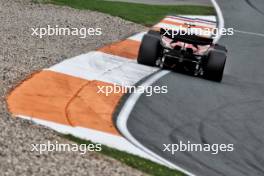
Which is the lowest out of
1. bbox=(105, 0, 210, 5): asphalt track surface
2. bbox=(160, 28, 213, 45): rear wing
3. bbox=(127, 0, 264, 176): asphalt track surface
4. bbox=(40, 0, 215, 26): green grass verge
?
bbox=(105, 0, 210, 5): asphalt track surface

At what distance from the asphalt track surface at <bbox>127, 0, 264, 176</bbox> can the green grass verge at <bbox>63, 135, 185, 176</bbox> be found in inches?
24.5

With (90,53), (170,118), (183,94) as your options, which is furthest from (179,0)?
(170,118)

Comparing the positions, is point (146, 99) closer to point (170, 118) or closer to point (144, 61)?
point (170, 118)

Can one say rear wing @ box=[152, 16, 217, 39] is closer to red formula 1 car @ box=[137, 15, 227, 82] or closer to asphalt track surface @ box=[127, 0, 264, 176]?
asphalt track surface @ box=[127, 0, 264, 176]

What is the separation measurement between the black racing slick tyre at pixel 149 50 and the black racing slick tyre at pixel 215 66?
1083 mm

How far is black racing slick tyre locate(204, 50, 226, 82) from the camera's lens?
14.1 metres

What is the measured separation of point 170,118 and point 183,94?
1.58 m

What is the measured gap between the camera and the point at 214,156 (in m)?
10.1

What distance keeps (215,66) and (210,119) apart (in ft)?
8.79

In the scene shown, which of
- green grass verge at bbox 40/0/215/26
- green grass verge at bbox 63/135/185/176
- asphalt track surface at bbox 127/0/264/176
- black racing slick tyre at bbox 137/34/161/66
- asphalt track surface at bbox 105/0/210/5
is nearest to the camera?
green grass verge at bbox 63/135/185/176

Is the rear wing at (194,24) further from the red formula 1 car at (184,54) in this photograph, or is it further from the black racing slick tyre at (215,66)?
the black racing slick tyre at (215,66)

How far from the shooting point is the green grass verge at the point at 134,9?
20.3 meters

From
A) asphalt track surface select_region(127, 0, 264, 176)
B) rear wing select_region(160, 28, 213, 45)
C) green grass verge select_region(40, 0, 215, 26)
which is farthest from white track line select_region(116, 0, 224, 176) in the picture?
green grass verge select_region(40, 0, 215, 26)

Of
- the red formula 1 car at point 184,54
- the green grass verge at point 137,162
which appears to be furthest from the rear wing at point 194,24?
the green grass verge at point 137,162
